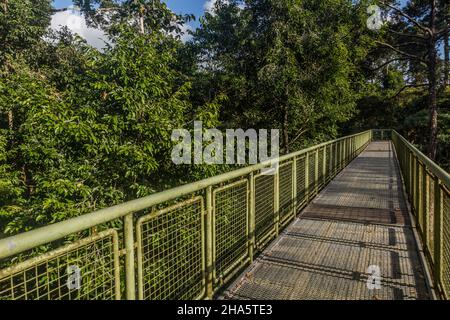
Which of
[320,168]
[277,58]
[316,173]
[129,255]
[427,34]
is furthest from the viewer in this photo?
[427,34]

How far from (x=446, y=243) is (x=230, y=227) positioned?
79.7 inches

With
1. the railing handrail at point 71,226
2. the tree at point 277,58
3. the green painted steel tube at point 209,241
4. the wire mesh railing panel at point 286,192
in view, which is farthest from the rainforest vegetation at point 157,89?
the railing handrail at point 71,226

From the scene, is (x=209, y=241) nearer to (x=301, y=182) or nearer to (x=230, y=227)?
(x=230, y=227)

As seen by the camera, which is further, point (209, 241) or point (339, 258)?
point (339, 258)

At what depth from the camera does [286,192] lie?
5.29m

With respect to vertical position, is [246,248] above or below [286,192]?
below

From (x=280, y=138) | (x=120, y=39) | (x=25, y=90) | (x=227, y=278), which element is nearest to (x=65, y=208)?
(x=25, y=90)

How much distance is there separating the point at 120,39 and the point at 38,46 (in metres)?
8.54

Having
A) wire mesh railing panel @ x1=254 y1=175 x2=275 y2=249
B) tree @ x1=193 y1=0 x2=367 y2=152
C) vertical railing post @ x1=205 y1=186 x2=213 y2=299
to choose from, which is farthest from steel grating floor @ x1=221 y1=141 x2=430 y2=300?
tree @ x1=193 y1=0 x2=367 y2=152

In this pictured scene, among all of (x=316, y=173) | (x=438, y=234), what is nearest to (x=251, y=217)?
(x=438, y=234)

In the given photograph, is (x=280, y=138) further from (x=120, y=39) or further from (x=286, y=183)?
(x=286, y=183)

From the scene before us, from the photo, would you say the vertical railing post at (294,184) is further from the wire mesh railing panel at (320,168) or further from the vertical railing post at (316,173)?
the wire mesh railing panel at (320,168)

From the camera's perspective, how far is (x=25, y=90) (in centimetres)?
716

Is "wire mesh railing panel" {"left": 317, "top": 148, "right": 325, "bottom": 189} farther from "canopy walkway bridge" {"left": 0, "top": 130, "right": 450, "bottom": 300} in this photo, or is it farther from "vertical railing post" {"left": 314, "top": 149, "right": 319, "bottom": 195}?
"canopy walkway bridge" {"left": 0, "top": 130, "right": 450, "bottom": 300}
